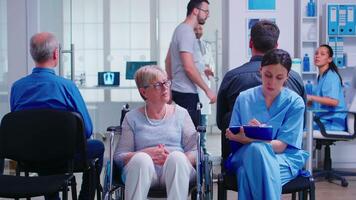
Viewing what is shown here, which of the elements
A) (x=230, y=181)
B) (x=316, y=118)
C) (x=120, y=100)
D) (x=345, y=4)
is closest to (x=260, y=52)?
(x=230, y=181)

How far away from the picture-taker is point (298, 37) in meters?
5.34

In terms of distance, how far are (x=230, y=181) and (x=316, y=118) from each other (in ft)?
7.39

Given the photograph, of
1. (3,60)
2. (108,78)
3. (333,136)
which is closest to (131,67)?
Result: (108,78)

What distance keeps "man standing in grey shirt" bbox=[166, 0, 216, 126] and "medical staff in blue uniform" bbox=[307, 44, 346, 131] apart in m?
1.31

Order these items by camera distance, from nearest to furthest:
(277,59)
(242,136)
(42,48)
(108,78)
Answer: (242,136) < (277,59) < (42,48) < (108,78)

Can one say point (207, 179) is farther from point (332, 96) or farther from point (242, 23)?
point (242, 23)

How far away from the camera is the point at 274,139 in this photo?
8.80ft

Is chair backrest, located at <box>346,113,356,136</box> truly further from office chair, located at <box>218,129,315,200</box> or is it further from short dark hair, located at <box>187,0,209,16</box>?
office chair, located at <box>218,129,315,200</box>

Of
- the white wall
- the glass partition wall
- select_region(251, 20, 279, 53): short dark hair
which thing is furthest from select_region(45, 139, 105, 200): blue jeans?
the glass partition wall

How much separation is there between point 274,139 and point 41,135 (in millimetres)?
1295

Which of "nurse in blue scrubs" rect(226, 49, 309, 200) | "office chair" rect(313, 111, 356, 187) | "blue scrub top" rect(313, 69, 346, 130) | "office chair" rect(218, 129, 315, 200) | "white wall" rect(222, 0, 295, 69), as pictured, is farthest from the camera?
"white wall" rect(222, 0, 295, 69)

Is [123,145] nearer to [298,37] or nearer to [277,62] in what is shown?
[277,62]

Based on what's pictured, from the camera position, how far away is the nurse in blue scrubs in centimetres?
251

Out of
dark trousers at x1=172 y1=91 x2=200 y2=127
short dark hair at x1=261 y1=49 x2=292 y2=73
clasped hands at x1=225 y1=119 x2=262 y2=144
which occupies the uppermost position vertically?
short dark hair at x1=261 y1=49 x2=292 y2=73
